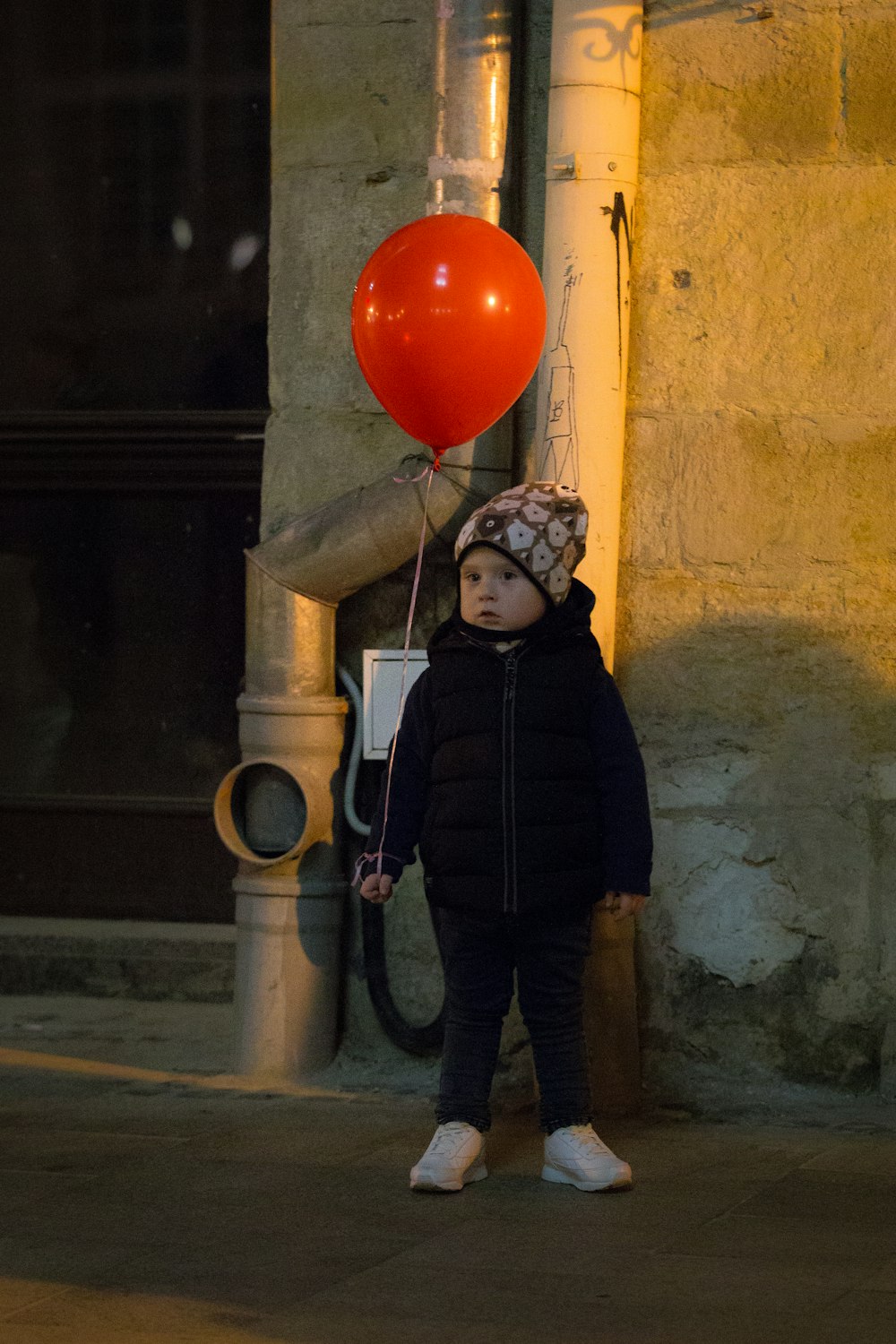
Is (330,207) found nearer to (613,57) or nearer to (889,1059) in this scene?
(613,57)

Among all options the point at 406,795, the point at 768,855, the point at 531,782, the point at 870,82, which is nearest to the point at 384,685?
the point at 406,795

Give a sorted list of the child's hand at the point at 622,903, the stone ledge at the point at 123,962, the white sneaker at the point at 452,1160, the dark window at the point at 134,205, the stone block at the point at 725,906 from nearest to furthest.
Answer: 1. the white sneaker at the point at 452,1160
2. the child's hand at the point at 622,903
3. the stone block at the point at 725,906
4. the stone ledge at the point at 123,962
5. the dark window at the point at 134,205

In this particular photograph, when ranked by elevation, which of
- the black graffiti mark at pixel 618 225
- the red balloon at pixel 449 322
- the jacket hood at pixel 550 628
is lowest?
the jacket hood at pixel 550 628

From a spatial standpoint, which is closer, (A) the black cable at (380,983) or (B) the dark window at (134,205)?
(A) the black cable at (380,983)

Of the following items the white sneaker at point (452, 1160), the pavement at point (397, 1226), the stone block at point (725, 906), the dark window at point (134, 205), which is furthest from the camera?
the dark window at point (134, 205)

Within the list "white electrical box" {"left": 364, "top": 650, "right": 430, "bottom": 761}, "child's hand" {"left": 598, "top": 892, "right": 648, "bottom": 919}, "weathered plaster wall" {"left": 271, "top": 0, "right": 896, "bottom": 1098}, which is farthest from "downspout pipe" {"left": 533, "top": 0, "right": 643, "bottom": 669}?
"child's hand" {"left": 598, "top": 892, "right": 648, "bottom": 919}

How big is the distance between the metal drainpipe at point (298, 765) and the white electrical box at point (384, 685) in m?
0.10

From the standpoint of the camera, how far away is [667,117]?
5074mm

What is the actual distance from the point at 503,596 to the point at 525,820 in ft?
1.63

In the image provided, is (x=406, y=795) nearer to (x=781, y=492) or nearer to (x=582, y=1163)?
(x=582, y=1163)

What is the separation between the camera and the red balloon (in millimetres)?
4352

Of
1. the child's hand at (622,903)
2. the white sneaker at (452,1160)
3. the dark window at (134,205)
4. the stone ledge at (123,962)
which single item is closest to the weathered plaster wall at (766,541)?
the child's hand at (622,903)

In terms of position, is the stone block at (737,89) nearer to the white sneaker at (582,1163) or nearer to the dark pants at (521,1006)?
the dark pants at (521,1006)

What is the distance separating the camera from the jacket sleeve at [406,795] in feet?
14.8
